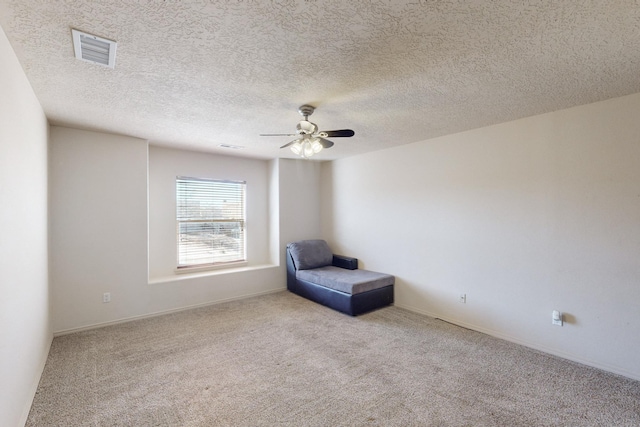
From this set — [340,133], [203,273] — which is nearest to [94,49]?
[340,133]

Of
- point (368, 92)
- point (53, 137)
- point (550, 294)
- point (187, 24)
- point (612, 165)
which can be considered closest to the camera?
point (187, 24)

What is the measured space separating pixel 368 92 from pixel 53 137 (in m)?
3.69

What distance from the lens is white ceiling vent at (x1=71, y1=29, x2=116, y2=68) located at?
67.8 inches

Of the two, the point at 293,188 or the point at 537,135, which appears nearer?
the point at 537,135

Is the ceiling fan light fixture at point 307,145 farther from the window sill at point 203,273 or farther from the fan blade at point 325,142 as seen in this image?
the window sill at point 203,273

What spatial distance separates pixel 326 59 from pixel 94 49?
57.9 inches

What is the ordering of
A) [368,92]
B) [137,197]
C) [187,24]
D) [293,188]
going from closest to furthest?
[187,24] → [368,92] → [137,197] → [293,188]

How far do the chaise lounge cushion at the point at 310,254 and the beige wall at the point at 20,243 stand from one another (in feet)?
10.8

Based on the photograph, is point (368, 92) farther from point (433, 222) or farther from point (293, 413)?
point (293, 413)

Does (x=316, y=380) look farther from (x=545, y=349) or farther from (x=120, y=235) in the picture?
(x=120, y=235)

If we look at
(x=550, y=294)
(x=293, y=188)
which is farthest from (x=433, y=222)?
(x=293, y=188)

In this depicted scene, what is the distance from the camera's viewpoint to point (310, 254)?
5.27m

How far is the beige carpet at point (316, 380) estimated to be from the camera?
2.12 meters

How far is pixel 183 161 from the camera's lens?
4.82 metres
